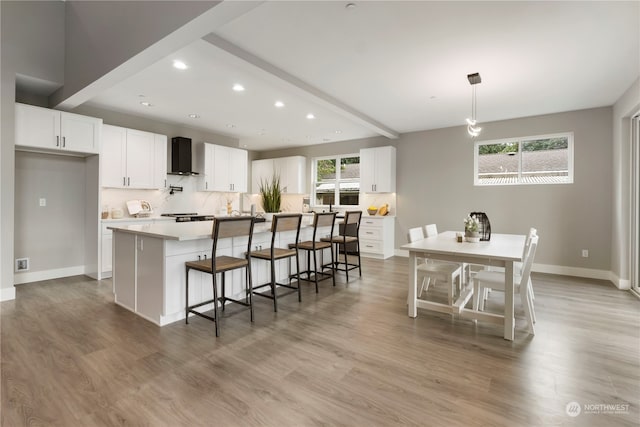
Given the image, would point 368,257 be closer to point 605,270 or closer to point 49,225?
point 605,270

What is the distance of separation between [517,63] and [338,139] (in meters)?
4.44

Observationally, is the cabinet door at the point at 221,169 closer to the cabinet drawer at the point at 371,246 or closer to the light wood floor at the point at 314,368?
the cabinet drawer at the point at 371,246

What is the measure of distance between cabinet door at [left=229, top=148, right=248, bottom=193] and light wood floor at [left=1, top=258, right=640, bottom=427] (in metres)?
4.07

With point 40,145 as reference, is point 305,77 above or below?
above

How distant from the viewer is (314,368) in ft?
7.00

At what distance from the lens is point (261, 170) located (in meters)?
8.55

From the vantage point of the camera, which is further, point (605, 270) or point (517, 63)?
point (605, 270)

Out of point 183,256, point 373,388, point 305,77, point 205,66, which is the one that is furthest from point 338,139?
point 373,388

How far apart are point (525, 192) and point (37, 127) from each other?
295 inches

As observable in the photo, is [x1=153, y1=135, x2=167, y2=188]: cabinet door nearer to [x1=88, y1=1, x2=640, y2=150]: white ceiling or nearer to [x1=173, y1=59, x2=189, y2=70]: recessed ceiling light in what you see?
[x1=88, y1=1, x2=640, y2=150]: white ceiling

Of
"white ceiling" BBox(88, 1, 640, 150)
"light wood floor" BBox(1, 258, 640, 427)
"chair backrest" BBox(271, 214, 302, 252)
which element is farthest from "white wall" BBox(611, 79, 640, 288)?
"chair backrest" BBox(271, 214, 302, 252)

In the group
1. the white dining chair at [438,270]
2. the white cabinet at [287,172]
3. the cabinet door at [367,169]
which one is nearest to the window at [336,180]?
the white cabinet at [287,172]

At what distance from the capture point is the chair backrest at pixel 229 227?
8.67 ft

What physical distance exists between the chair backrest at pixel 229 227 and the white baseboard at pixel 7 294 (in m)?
2.92
